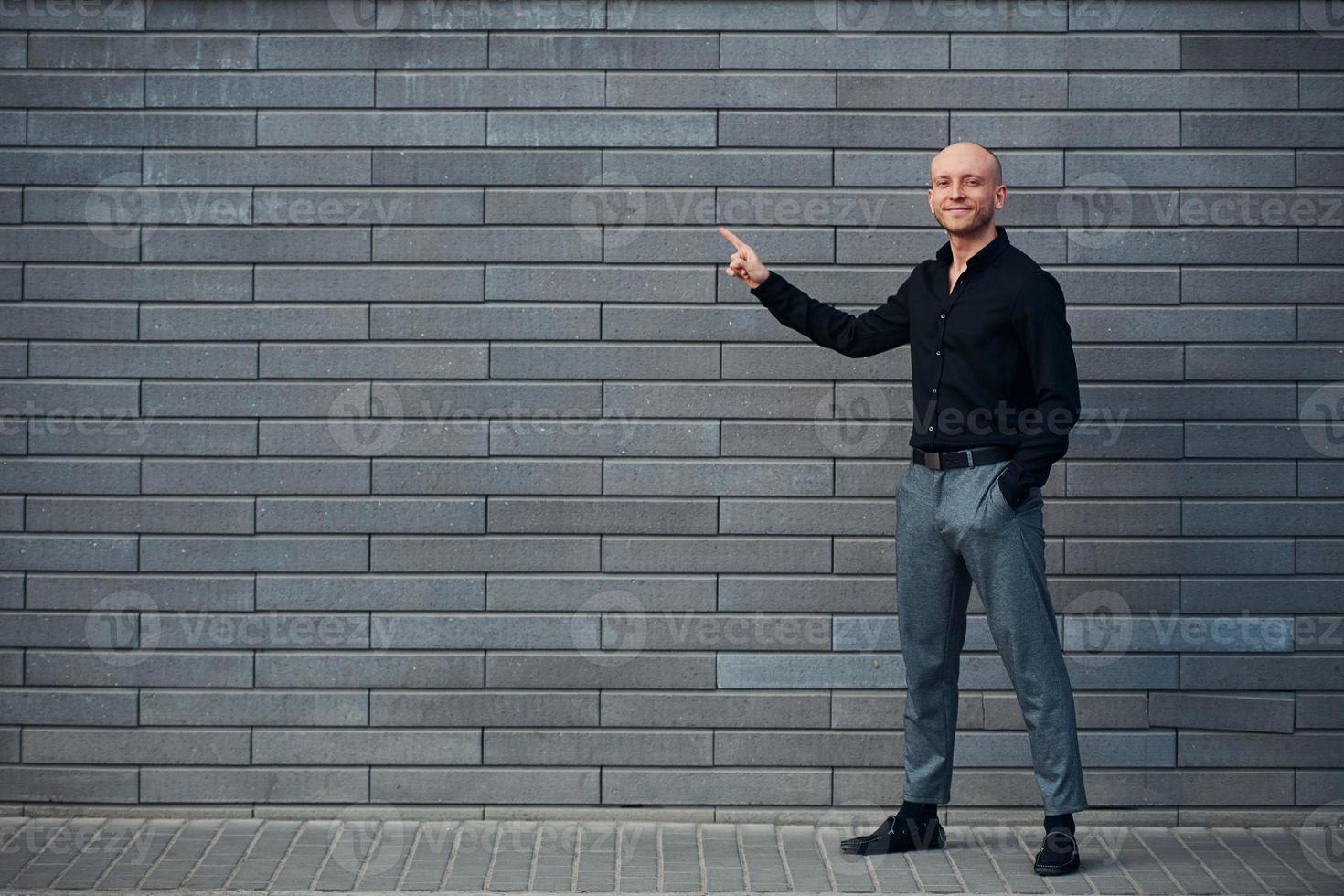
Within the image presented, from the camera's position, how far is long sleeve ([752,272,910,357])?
5.24 meters

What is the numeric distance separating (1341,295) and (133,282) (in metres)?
4.35

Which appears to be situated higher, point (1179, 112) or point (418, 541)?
point (1179, 112)

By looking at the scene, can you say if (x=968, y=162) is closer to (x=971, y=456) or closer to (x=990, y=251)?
(x=990, y=251)

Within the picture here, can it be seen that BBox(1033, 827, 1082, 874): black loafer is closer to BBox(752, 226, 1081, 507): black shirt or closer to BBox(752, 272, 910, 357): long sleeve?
BBox(752, 226, 1081, 507): black shirt

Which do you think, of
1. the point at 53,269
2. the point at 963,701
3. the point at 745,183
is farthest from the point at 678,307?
the point at 53,269

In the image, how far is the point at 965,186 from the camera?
5059mm

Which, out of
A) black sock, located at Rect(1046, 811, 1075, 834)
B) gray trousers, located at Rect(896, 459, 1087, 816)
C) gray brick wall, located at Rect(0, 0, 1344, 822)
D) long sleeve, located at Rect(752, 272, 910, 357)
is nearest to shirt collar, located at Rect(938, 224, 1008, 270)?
long sleeve, located at Rect(752, 272, 910, 357)

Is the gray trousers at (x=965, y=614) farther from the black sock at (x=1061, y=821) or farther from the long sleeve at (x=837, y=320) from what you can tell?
the long sleeve at (x=837, y=320)

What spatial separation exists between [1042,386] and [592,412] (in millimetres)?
1640

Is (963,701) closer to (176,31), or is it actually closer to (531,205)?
(531,205)

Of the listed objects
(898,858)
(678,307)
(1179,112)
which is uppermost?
(1179,112)

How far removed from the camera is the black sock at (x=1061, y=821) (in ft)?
16.8

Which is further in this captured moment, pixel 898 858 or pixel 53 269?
pixel 53 269

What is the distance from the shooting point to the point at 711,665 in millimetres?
5719
